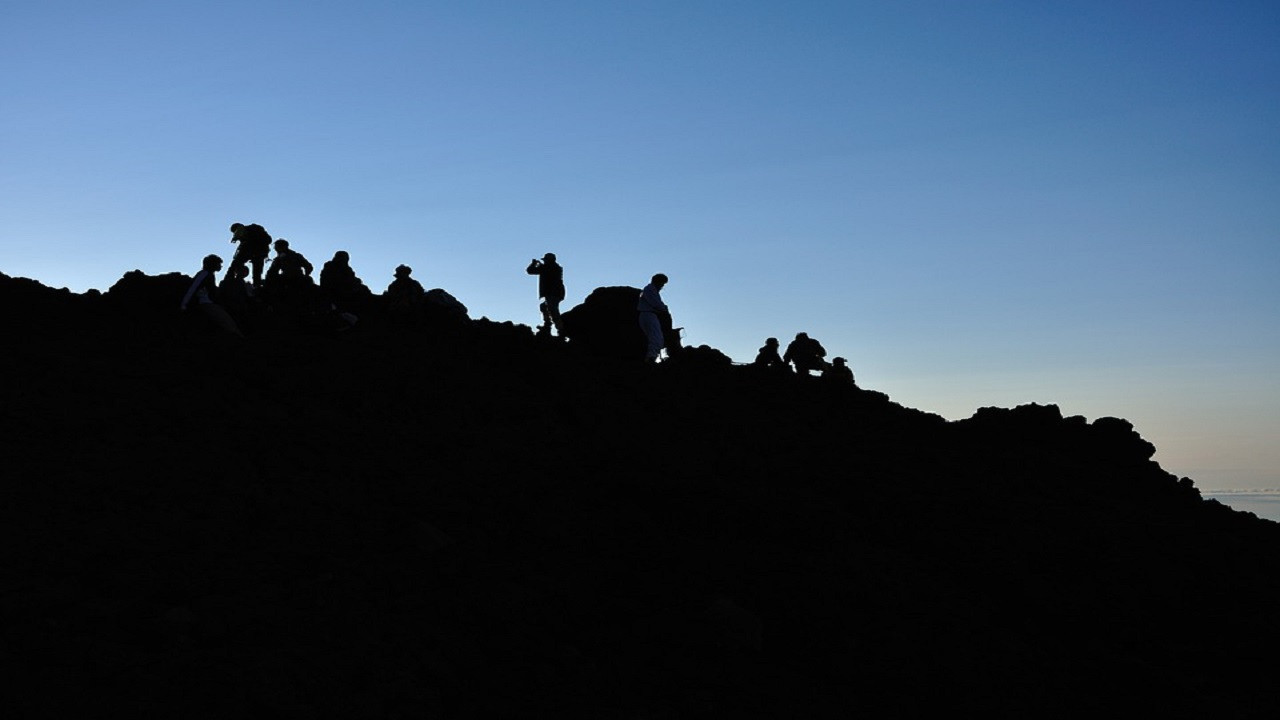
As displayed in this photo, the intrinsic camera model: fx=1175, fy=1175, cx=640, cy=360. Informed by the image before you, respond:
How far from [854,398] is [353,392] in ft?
31.6

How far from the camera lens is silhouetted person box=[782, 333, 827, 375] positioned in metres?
23.9

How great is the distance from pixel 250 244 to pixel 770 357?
10.5 metres

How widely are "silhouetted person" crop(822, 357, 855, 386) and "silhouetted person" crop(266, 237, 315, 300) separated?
10.1 meters

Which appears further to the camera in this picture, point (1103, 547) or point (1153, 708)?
point (1103, 547)

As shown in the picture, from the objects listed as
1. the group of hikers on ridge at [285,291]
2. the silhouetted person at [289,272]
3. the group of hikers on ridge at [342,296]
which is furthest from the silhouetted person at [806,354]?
the silhouetted person at [289,272]

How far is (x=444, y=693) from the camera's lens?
945 cm

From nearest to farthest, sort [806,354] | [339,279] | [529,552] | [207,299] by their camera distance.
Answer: [529,552] → [207,299] → [339,279] → [806,354]

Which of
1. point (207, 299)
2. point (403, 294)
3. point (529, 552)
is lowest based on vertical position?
point (529, 552)

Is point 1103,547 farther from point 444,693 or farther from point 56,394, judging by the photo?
point 56,394

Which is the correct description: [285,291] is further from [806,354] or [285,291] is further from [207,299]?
[806,354]

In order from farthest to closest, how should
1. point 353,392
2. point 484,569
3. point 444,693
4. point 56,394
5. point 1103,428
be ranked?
point 1103,428 < point 353,392 < point 56,394 < point 484,569 < point 444,693

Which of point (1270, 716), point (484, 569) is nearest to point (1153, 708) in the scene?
point (1270, 716)

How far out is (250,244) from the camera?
19344mm

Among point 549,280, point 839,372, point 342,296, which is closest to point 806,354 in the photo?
point 839,372
